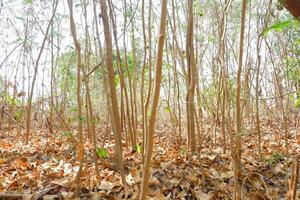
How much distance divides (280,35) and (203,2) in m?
1.42

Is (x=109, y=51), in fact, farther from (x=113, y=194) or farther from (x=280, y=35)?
(x=280, y=35)

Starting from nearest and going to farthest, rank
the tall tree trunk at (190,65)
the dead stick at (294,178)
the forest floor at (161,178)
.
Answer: the dead stick at (294,178) → the forest floor at (161,178) → the tall tree trunk at (190,65)

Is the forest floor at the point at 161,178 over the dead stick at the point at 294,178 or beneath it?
beneath

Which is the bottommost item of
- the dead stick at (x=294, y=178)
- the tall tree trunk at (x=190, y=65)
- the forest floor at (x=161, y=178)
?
the forest floor at (x=161, y=178)

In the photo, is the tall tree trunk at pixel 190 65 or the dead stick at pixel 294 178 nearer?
the dead stick at pixel 294 178

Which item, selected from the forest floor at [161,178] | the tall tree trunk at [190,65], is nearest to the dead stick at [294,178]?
the forest floor at [161,178]

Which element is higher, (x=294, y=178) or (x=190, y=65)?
(x=190, y=65)

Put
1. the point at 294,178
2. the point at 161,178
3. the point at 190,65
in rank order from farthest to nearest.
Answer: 1. the point at 190,65
2. the point at 161,178
3. the point at 294,178

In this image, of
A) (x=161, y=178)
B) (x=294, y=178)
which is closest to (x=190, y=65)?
(x=161, y=178)

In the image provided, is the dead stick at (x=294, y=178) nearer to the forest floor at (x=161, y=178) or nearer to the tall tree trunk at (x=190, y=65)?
the forest floor at (x=161, y=178)

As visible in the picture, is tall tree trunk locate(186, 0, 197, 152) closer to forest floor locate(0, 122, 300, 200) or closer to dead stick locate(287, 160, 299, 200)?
forest floor locate(0, 122, 300, 200)

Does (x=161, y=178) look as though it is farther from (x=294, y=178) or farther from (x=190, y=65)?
(x=294, y=178)

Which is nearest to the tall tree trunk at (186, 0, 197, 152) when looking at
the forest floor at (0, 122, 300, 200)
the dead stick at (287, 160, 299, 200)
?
the forest floor at (0, 122, 300, 200)

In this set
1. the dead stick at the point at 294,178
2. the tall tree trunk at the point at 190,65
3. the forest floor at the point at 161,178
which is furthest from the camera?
the tall tree trunk at the point at 190,65
